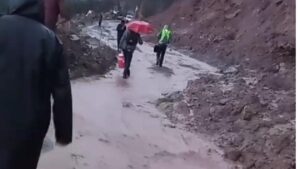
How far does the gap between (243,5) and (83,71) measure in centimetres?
1677

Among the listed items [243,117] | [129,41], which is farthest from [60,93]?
[129,41]

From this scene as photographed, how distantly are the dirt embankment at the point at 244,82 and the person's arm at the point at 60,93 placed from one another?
592 cm

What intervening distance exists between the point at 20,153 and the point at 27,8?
33.2 inches

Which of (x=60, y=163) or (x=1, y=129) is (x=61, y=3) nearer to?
(x=60, y=163)

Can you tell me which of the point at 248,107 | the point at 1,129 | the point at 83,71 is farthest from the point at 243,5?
the point at 1,129

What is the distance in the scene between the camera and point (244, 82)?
655 inches

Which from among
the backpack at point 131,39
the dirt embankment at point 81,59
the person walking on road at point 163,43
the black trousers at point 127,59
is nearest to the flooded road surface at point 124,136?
the black trousers at point 127,59

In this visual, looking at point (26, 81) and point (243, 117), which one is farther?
point (243, 117)

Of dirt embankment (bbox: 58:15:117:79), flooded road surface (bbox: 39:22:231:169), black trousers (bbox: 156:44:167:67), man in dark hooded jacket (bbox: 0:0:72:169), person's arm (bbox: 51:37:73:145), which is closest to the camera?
man in dark hooded jacket (bbox: 0:0:72:169)

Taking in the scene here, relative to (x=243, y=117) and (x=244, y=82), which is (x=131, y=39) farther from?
(x=243, y=117)

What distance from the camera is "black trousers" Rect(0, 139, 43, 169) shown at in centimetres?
332

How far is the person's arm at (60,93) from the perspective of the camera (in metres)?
3.44

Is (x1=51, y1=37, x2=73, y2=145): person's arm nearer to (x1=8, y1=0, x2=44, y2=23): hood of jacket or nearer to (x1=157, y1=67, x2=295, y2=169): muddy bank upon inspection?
(x1=8, y1=0, x2=44, y2=23): hood of jacket

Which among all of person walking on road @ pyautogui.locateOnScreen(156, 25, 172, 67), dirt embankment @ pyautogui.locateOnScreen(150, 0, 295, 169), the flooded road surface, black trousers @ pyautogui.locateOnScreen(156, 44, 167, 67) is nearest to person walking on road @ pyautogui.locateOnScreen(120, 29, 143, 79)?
the flooded road surface
